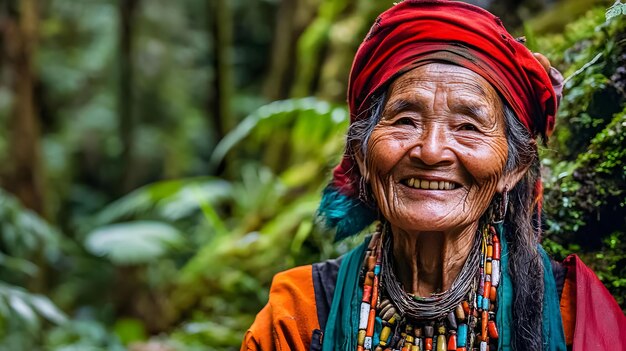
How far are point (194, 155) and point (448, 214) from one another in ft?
27.5

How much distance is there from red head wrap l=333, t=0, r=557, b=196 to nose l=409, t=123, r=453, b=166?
0.17 m

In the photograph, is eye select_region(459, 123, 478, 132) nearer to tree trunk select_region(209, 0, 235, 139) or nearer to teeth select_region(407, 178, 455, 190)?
teeth select_region(407, 178, 455, 190)

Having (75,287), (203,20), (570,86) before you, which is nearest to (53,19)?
(203,20)

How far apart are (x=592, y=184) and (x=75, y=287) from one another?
8205mm

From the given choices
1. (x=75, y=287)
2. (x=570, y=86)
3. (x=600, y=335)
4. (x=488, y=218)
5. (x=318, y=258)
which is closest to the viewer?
(x=600, y=335)

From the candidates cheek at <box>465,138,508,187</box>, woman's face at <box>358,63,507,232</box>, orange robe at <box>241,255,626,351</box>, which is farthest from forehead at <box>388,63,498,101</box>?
orange robe at <box>241,255,626,351</box>

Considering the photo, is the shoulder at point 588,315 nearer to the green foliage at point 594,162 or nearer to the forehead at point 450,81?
the green foliage at point 594,162

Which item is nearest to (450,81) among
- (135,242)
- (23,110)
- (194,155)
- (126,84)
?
(135,242)

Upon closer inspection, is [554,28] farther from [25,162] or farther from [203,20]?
[203,20]

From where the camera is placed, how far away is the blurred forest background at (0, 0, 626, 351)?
244 centimetres

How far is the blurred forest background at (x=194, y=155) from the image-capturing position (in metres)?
2.44

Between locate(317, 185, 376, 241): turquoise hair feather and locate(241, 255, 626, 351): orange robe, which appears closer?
locate(241, 255, 626, 351): orange robe

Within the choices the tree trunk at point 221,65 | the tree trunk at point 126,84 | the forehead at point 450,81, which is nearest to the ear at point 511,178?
the forehead at point 450,81

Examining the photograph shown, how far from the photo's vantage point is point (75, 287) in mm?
9352
